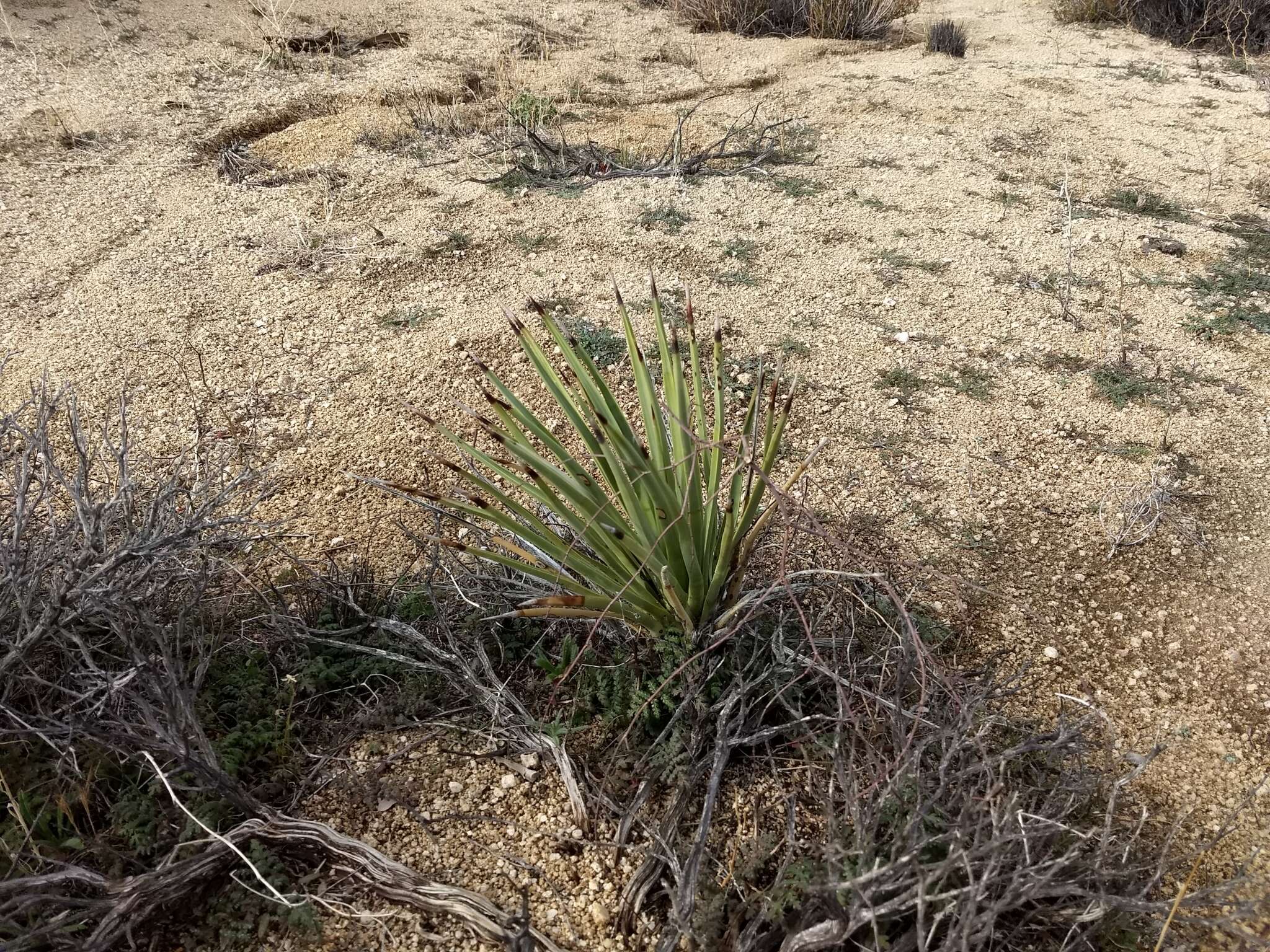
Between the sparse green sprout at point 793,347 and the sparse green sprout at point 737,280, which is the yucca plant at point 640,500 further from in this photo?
the sparse green sprout at point 737,280

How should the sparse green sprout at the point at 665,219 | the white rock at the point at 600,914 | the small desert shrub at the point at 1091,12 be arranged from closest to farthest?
1. the white rock at the point at 600,914
2. the sparse green sprout at the point at 665,219
3. the small desert shrub at the point at 1091,12

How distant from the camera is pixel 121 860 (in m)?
1.44

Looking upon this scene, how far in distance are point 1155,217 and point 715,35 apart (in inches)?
154

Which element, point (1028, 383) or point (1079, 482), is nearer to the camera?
point (1079, 482)

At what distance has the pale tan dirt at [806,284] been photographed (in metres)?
2.34

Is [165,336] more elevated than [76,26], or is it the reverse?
[76,26]

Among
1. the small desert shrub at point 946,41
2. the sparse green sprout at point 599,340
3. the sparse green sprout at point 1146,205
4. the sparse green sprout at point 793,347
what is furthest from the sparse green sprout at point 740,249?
the small desert shrub at point 946,41

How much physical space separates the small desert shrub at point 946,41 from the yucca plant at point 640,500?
569 centimetres

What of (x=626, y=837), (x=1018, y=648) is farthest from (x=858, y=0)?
(x=626, y=837)

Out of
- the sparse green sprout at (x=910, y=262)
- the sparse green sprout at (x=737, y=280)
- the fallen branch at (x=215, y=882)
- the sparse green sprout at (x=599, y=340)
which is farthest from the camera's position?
the sparse green sprout at (x=910, y=262)

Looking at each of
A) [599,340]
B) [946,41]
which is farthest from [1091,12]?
[599,340]

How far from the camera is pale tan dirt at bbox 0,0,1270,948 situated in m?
2.34

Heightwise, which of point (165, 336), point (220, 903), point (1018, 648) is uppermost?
point (165, 336)

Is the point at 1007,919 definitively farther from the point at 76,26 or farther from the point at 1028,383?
the point at 76,26
